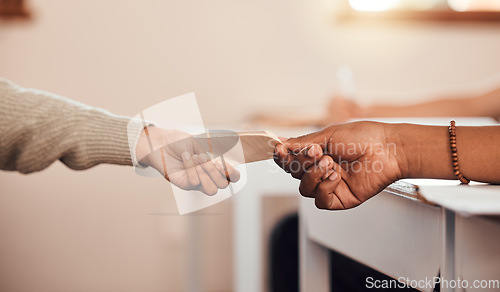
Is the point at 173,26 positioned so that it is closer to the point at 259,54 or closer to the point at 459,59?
the point at 259,54

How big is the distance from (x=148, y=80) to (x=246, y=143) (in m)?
1.39

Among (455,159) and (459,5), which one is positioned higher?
(459,5)

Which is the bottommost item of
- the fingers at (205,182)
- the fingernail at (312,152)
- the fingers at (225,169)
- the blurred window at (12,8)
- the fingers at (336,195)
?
the fingers at (336,195)

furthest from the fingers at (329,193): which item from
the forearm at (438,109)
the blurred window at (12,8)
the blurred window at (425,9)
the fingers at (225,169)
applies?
the blurred window at (12,8)

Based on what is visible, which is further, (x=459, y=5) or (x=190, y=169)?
(x=459, y=5)

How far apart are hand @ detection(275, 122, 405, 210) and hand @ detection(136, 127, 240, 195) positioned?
0.23 ft

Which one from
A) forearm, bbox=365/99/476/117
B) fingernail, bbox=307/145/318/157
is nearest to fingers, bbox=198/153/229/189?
fingernail, bbox=307/145/318/157

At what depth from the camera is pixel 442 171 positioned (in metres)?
0.59

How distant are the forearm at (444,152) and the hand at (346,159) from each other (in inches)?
0.4

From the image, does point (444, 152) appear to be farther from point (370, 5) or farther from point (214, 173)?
point (370, 5)

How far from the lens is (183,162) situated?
62 centimetres

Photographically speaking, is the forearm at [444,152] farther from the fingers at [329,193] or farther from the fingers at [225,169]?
the fingers at [225,169]

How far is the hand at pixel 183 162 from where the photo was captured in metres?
0.60

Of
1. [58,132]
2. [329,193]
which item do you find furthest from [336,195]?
[58,132]
